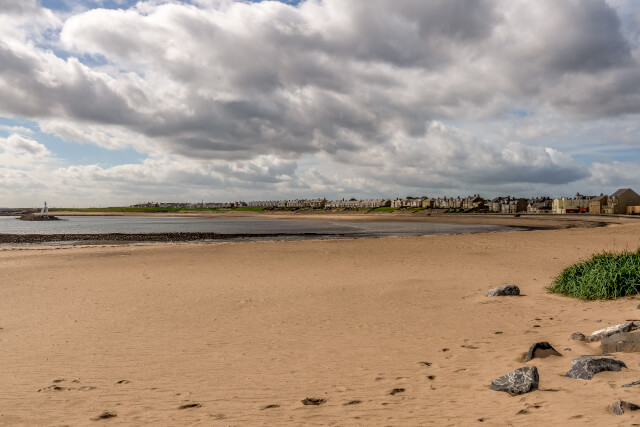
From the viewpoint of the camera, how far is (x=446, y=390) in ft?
20.8

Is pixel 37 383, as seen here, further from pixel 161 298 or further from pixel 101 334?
pixel 161 298

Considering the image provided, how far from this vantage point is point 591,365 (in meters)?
6.17

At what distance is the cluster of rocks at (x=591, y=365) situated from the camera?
19.3ft

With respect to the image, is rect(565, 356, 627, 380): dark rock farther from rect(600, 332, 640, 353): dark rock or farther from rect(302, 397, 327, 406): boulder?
rect(302, 397, 327, 406): boulder

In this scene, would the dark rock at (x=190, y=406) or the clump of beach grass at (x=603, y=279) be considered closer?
the dark rock at (x=190, y=406)

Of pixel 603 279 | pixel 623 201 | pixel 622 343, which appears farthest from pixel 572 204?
pixel 622 343

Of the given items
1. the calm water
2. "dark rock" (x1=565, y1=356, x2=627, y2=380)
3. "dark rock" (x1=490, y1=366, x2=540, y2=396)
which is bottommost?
the calm water

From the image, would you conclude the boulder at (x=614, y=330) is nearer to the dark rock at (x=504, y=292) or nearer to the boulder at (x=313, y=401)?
the dark rock at (x=504, y=292)

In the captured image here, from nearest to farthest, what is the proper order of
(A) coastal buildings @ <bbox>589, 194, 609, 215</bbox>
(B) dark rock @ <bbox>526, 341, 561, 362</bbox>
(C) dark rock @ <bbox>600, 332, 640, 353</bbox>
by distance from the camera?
(C) dark rock @ <bbox>600, 332, 640, 353</bbox>
(B) dark rock @ <bbox>526, 341, 561, 362</bbox>
(A) coastal buildings @ <bbox>589, 194, 609, 215</bbox>

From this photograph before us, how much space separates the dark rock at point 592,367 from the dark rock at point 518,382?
2.23 feet

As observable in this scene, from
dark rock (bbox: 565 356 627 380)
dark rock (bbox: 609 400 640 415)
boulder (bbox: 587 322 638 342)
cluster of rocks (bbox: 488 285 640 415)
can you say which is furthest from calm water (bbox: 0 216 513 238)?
dark rock (bbox: 609 400 640 415)

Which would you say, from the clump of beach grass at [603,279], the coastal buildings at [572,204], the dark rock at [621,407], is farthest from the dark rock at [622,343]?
the coastal buildings at [572,204]

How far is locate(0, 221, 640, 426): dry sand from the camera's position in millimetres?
5758

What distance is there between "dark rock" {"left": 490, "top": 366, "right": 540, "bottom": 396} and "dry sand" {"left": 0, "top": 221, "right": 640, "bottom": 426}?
16 centimetres
